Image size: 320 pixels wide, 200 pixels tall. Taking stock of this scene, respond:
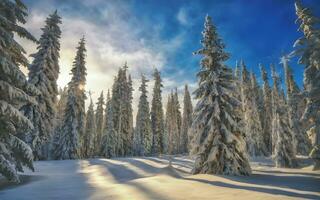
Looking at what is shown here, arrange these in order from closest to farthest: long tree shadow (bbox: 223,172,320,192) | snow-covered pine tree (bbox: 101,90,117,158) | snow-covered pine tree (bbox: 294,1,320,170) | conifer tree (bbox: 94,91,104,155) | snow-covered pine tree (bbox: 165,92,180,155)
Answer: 1. long tree shadow (bbox: 223,172,320,192)
2. snow-covered pine tree (bbox: 294,1,320,170)
3. snow-covered pine tree (bbox: 101,90,117,158)
4. conifer tree (bbox: 94,91,104,155)
5. snow-covered pine tree (bbox: 165,92,180,155)

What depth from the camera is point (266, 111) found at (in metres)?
64.2

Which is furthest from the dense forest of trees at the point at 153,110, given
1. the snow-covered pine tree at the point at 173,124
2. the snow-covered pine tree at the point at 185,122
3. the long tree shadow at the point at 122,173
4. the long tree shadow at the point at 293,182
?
the snow-covered pine tree at the point at 185,122

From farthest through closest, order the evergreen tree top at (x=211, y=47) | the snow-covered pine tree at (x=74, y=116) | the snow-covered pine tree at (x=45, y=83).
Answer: the snow-covered pine tree at (x=74, y=116)
the snow-covered pine tree at (x=45, y=83)
the evergreen tree top at (x=211, y=47)

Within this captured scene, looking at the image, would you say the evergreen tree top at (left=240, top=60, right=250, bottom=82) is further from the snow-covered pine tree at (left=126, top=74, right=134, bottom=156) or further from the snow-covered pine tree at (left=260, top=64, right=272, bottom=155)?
the snow-covered pine tree at (left=126, top=74, right=134, bottom=156)

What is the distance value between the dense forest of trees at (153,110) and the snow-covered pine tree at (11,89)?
0.04 meters

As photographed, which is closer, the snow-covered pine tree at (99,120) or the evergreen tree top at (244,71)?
the evergreen tree top at (244,71)

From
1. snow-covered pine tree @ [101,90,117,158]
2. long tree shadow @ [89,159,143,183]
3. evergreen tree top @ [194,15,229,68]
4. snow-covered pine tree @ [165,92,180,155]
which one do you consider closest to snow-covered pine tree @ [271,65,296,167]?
evergreen tree top @ [194,15,229,68]

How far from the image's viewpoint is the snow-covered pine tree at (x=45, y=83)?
29.8 metres

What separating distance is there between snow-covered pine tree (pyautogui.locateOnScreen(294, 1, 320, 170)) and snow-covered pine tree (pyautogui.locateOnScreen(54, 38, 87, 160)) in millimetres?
29085

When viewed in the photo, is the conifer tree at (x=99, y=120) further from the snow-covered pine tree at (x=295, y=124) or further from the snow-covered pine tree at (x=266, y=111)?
the snow-covered pine tree at (x=295, y=124)

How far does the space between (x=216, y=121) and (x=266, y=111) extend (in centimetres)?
4792

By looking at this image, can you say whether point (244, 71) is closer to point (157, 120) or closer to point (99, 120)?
point (157, 120)

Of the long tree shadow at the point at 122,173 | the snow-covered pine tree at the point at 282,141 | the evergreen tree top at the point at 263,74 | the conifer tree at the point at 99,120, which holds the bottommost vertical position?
the long tree shadow at the point at 122,173

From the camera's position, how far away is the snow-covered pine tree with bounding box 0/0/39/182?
37.2 feet
